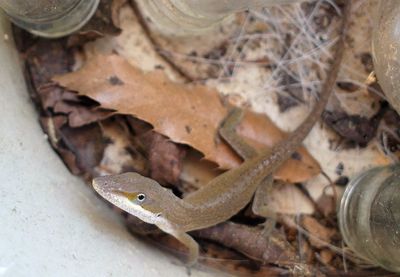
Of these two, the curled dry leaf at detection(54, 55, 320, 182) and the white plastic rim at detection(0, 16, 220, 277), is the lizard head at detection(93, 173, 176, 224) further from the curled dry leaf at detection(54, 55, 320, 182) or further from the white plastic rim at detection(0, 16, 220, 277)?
the curled dry leaf at detection(54, 55, 320, 182)

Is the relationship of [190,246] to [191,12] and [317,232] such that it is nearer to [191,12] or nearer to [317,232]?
[317,232]

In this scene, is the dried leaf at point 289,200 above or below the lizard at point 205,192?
below

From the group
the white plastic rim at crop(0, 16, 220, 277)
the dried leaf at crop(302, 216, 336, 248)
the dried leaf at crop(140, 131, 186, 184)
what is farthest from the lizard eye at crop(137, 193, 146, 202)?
the dried leaf at crop(302, 216, 336, 248)

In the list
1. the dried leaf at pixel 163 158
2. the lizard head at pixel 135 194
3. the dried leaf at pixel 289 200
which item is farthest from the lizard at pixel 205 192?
the dried leaf at pixel 289 200

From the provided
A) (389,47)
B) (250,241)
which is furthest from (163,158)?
(389,47)

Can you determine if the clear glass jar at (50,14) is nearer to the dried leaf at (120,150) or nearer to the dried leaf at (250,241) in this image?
the dried leaf at (120,150)

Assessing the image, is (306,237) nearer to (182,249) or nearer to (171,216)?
(182,249)

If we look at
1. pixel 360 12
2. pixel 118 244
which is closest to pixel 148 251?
pixel 118 244

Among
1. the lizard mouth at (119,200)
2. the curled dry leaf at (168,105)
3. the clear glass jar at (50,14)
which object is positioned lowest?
the lizard mouth at (119,200)
